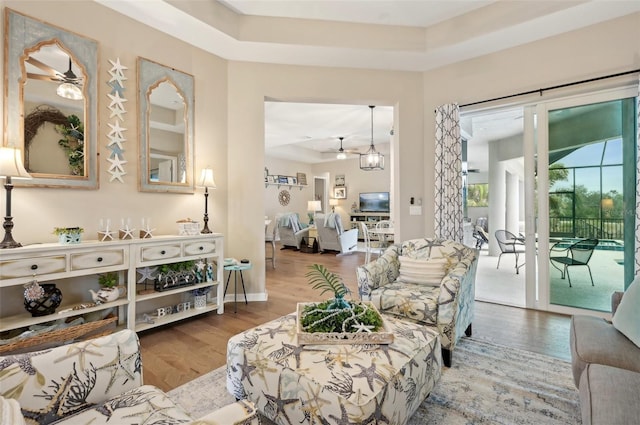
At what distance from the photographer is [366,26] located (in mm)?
3400

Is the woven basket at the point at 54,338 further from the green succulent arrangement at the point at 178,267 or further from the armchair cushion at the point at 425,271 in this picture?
the armchair cushion at the point at 425,271

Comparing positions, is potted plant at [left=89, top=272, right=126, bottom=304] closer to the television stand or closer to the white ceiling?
the white ceiling

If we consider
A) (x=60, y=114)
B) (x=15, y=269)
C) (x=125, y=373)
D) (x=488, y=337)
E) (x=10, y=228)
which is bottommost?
(x=488, y=337)

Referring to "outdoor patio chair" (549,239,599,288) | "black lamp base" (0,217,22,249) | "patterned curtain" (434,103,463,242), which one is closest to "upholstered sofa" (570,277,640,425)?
"outdoor patio chair" (549,239,599,288)

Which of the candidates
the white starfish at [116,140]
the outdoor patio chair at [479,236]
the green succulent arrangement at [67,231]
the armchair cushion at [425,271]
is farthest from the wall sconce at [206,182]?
the outdoor patio chair at [479,236]

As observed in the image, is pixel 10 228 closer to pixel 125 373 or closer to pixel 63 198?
pixel 63 198

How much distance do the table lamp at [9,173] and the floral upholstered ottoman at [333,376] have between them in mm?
1771

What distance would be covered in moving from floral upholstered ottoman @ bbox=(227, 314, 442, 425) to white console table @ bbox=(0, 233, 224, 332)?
1418 millimetres

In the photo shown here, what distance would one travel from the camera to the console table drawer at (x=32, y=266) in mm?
1963

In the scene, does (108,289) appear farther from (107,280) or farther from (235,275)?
(235,275)

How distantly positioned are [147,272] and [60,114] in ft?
4.90

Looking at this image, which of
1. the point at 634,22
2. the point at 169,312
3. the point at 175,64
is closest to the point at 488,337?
the point at 169,312

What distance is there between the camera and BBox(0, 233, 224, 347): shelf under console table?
6.71 feet

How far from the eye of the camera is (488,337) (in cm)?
269
